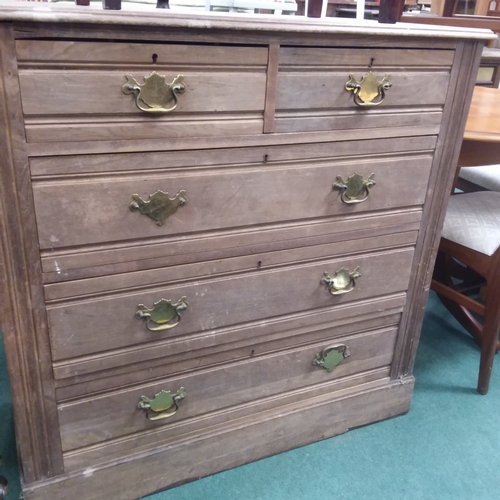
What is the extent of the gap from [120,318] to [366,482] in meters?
0.75

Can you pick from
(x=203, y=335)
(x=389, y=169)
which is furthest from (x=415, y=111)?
(x=203, y=335)

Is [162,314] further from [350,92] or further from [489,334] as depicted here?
[489,334]

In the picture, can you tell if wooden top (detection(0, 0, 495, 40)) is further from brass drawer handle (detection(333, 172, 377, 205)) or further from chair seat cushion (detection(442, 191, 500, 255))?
chair seat cushion (detection(442, 191, 500, 255))

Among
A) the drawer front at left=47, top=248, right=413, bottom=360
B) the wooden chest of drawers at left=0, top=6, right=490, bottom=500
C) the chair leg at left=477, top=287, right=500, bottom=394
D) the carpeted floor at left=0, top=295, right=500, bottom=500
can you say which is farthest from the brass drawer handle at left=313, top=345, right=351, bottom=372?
the chair leg at left=477, top=287, right=500, bottom=394

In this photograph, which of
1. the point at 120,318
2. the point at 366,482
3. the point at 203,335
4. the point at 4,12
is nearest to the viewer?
the point at 4,12

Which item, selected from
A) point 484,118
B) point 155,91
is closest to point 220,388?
point 155,91

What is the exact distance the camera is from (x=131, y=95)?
0.92 meters

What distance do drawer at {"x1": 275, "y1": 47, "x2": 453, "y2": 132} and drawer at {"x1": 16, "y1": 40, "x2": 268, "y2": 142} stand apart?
0.07 meters

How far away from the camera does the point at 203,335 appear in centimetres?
118

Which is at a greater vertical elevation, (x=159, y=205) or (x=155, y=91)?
(x=155, y=91)

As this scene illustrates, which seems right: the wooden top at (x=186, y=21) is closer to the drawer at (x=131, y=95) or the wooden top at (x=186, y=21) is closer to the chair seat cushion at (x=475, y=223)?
the drawer at (x=131, y=95)

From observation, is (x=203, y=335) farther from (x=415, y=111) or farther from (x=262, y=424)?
(x=415, y=111)

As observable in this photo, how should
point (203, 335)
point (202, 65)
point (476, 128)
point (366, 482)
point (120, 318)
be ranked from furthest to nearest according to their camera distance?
point (476, 128) < point (366, 482) < point (203, 335) < point (120, 318) < point (202, 65)

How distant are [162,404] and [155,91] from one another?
67cm
